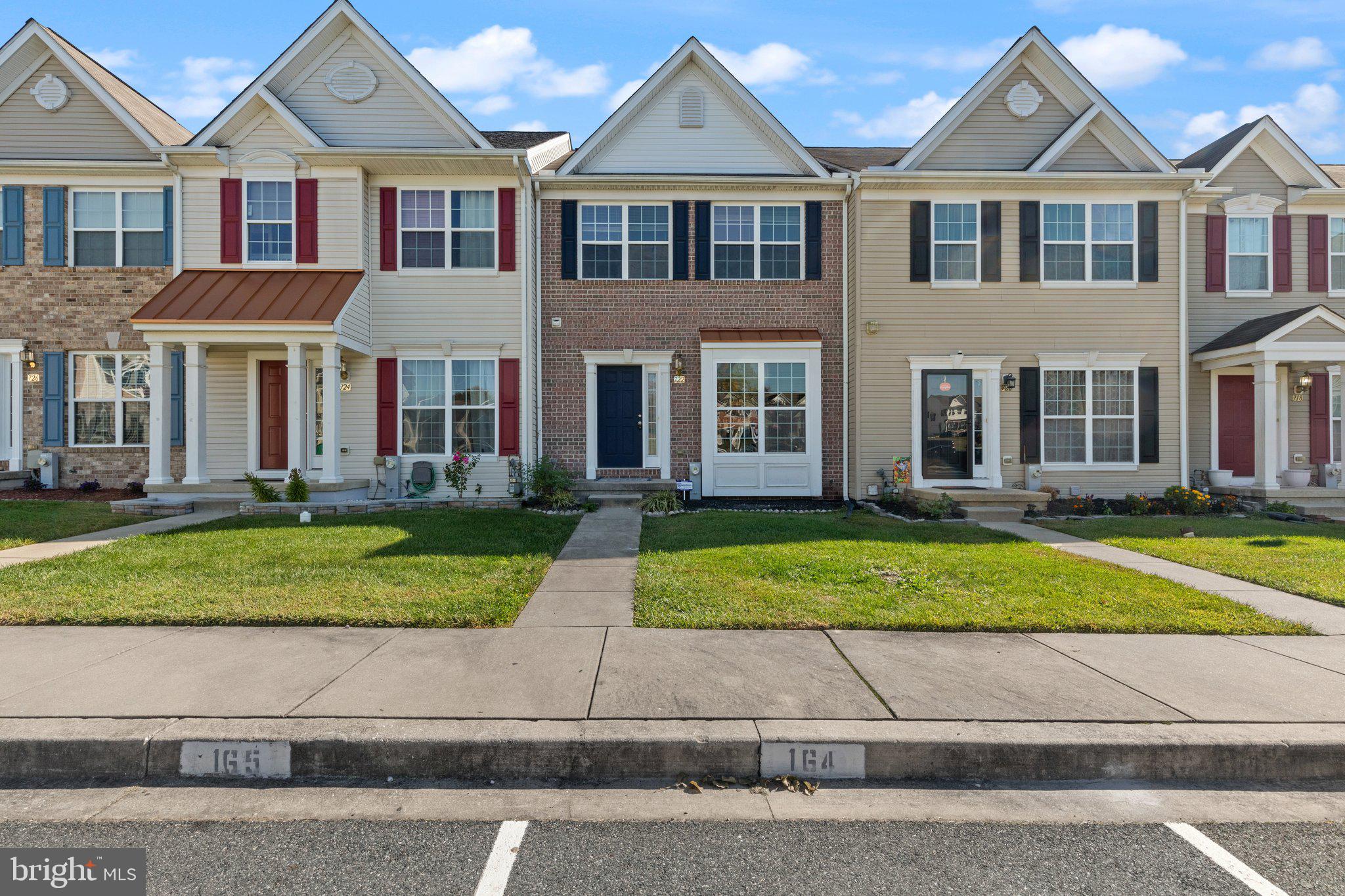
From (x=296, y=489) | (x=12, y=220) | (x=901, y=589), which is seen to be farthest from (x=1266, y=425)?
(x=12, y=220)

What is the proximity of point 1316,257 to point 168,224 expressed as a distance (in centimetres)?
2286

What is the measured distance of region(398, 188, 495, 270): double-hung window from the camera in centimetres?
1309

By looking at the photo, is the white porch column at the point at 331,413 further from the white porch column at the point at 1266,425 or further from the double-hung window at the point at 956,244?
the white porch column at the point at 1266,425

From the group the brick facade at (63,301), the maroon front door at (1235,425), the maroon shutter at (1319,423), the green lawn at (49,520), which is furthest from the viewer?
the maroon front door at (1235,425)

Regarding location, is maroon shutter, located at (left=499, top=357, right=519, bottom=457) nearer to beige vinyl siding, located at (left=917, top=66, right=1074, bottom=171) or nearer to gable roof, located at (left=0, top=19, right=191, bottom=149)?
gable roof, located at (left=0, top=19, right=191, bottom=149)

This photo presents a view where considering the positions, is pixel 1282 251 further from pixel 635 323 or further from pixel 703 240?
pixel 635 323

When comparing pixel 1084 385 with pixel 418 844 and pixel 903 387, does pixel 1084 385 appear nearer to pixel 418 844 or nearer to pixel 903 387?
pixel 903 387

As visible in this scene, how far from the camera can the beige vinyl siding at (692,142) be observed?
535 inches

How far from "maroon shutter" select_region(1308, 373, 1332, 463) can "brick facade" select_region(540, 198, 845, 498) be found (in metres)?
9.91

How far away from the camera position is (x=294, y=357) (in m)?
11.8

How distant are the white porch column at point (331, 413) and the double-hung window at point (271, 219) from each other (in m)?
2.51

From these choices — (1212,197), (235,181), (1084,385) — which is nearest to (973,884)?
(1084,385)

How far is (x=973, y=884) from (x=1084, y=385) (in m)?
13.2

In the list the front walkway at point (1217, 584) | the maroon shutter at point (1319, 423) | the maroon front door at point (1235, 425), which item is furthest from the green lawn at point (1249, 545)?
the maroon shutter at point (1319, 423)
